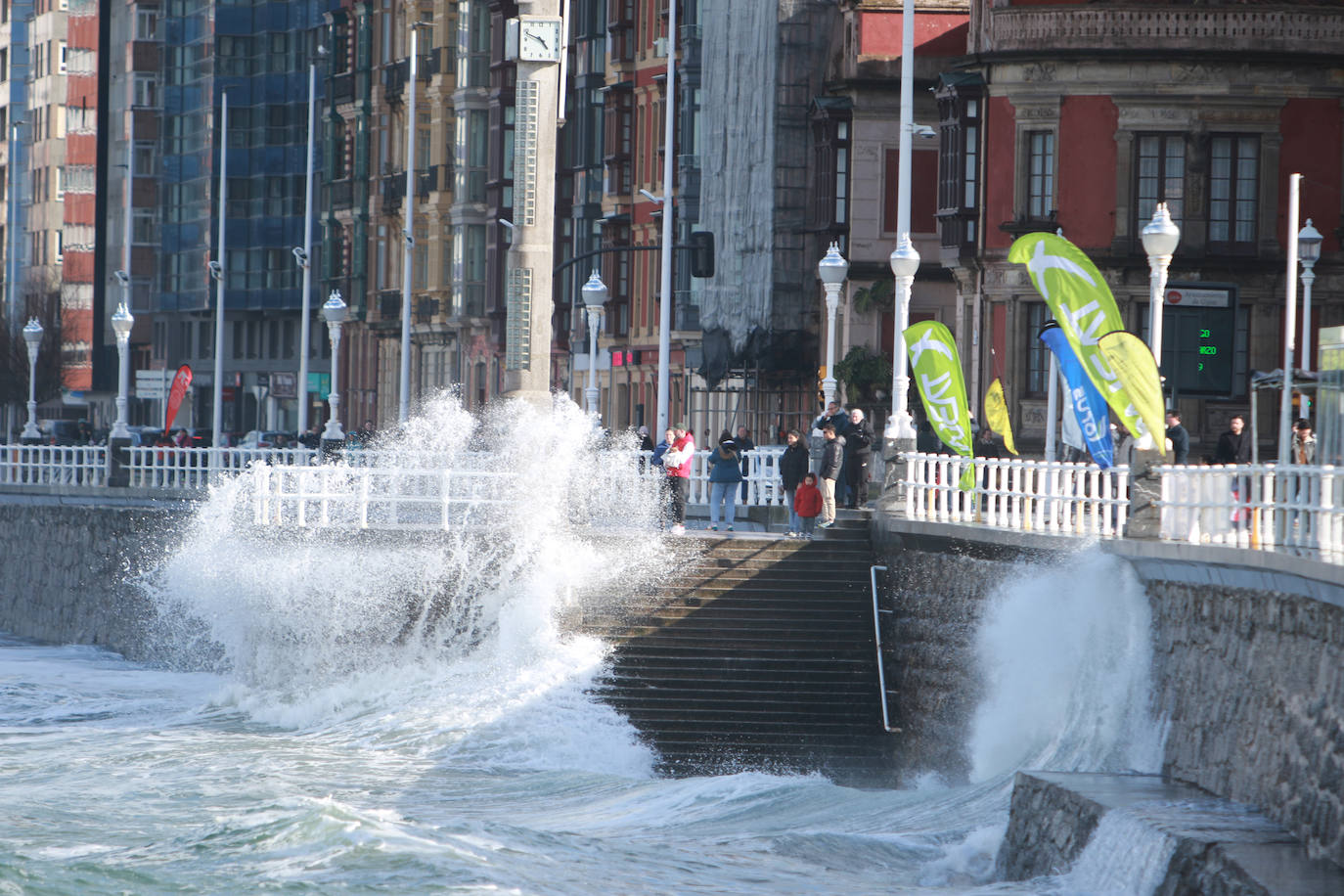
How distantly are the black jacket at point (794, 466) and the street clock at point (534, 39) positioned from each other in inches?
256

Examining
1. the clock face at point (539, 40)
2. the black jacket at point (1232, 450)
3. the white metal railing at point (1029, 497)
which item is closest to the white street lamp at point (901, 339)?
the white metal railing at point (1029, 497)

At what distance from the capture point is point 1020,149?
143ft

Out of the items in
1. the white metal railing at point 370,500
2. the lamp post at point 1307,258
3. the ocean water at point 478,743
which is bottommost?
the ocean water at point 478,743

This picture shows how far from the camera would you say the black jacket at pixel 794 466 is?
33.4m

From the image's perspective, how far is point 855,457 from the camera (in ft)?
107

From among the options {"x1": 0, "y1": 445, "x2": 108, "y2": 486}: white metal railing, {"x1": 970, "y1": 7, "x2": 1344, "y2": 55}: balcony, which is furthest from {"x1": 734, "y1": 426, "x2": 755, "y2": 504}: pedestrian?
{"x1": 0, "y1": 445, "x2": 108, "y2": 486}: white metal railing

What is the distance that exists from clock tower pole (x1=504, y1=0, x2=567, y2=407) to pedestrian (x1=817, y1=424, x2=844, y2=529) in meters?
3.88

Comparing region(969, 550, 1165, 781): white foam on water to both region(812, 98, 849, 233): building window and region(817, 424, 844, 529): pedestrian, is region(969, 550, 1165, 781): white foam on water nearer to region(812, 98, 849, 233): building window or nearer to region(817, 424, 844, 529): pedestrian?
region(817, 424, 844, 529): pedestrian

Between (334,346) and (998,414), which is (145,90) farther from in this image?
(998,414)

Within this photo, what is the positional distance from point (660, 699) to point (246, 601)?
19.6 feet

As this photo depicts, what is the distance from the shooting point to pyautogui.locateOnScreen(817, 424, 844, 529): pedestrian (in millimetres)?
31656

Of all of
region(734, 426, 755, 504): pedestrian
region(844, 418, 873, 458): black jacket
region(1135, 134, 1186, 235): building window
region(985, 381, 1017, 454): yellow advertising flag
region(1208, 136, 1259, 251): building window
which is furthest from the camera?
region(1135, 134, 1186, 235): building window

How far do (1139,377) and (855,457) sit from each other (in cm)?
978

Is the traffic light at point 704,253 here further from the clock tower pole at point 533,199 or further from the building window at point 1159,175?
the clock tower pole at point 533,199
